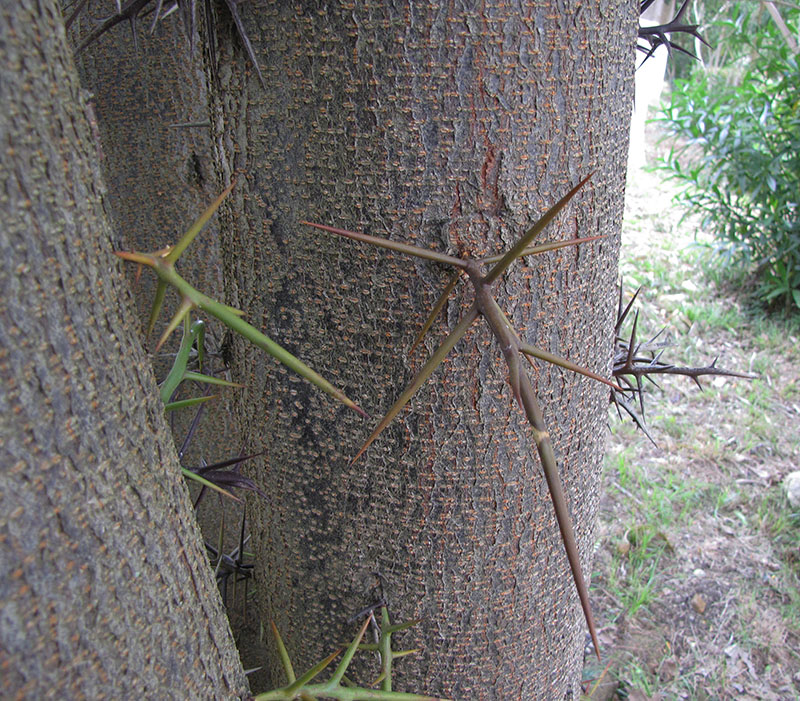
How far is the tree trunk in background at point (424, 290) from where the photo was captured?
52cm

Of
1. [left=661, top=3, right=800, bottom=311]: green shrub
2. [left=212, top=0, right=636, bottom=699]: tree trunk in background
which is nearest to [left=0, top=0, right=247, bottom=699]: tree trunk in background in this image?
[left=212, top=0, right=636, bottom=699]: tree trunk in background

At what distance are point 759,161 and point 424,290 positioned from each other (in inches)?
112

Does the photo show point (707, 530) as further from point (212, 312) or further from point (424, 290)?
point (212, 312)

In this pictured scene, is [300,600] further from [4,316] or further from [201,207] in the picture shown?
[201,207]

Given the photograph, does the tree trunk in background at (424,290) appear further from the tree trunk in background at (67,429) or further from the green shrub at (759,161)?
the green shrub at (759,161)

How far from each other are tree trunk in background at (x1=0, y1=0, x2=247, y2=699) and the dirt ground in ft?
2.75

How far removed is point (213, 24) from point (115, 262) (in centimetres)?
27

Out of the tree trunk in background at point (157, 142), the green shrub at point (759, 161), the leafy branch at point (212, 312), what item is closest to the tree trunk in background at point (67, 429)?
the leafy branch at point (212, 312)

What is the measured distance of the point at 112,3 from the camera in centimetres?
117

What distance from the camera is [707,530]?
6.31 feet

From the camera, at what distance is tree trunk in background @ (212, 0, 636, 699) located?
20.4 inches

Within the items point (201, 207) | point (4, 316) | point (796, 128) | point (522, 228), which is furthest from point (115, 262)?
point (796, 128)

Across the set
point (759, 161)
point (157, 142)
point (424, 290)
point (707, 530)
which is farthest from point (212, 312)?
point (759, 161)

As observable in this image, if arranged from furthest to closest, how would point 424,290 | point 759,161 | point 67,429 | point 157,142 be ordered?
point 759,161
point 157,142
point 424,290
point 67,429
